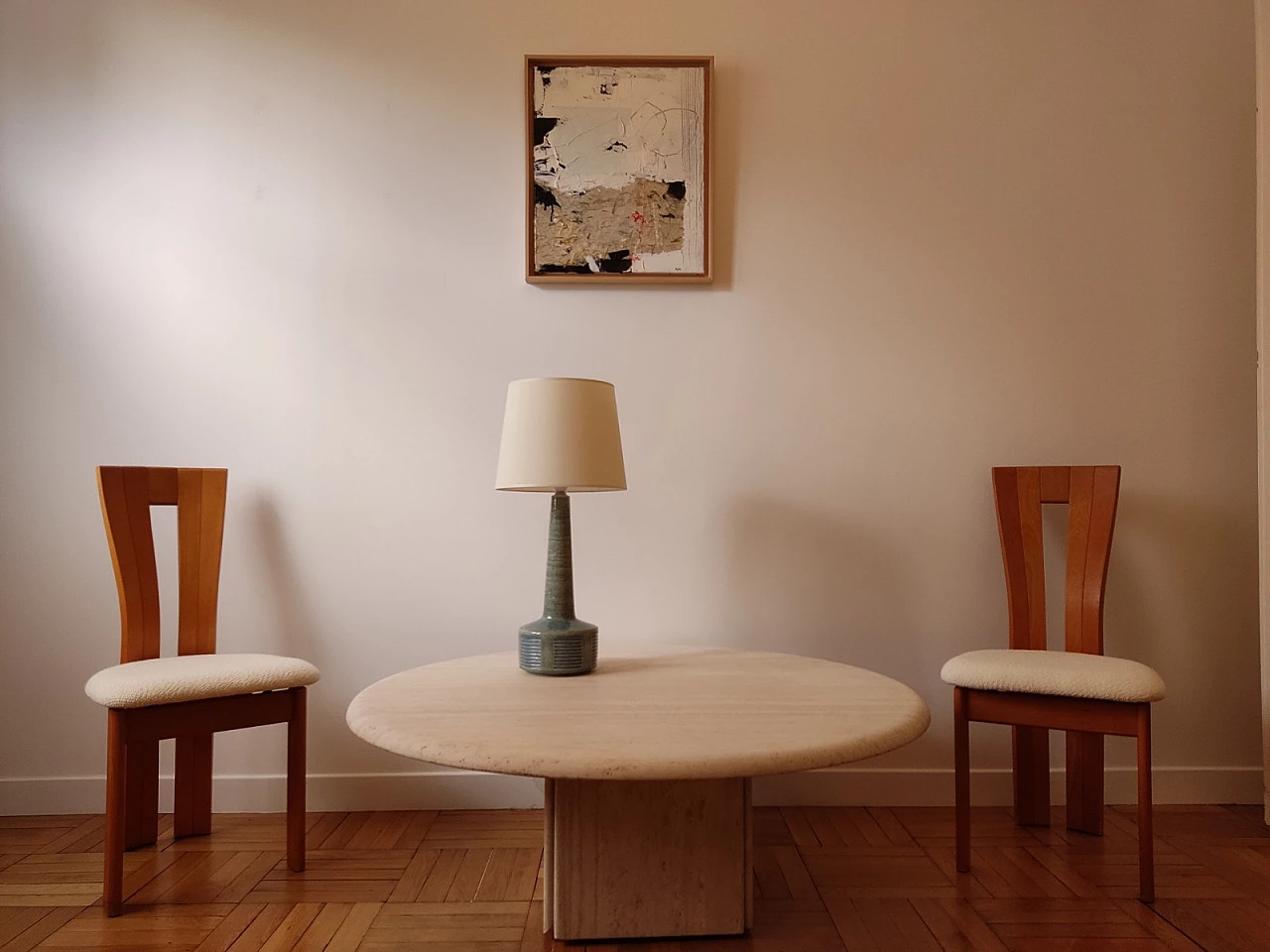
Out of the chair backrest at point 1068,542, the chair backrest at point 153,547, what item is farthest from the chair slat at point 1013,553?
the chair backrest at point 153,547

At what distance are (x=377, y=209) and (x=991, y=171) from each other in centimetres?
188

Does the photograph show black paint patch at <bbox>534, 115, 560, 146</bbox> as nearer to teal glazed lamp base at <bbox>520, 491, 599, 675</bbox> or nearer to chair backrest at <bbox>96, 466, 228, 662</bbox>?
teal glazed lamp base at <bbox>520, 491, 599, 675</bbox>

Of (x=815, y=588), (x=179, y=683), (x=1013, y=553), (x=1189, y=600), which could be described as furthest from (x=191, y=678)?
(x=1189, y=600)

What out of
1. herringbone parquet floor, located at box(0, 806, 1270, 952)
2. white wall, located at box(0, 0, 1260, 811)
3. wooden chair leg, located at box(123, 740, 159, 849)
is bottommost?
herringbone parquet floor, located at box(0, 806, 1270, 952)

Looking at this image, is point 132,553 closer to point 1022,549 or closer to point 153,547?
point 153,547

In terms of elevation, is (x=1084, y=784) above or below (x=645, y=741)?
below

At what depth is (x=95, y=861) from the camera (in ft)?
7.11

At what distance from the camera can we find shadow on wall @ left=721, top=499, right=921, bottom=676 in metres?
2.57

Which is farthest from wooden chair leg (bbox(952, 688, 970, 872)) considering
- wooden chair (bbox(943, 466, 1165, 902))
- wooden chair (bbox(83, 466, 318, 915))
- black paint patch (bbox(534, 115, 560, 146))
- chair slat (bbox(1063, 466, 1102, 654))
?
black paint patch (bbox(534, 115, 560, 146))

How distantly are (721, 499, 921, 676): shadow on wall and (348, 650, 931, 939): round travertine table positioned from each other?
0.54 m

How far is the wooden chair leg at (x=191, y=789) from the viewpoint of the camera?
7.63 ft

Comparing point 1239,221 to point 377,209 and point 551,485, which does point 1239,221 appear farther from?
point 377,209

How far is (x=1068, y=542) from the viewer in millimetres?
2443

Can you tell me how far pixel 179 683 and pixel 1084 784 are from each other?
2342 millimetres
